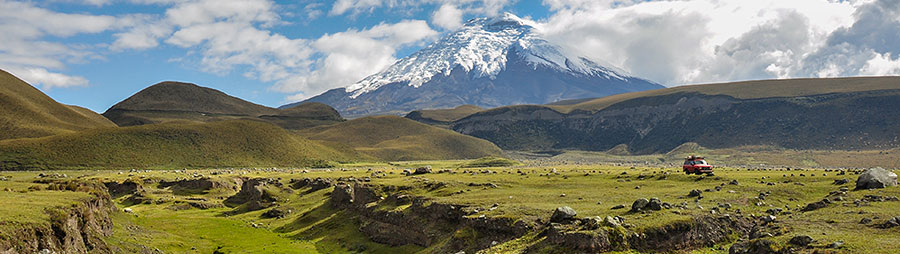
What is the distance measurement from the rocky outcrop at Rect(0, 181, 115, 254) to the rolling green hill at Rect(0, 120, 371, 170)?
114148 mm

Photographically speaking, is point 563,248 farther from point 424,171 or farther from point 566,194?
point 424,171

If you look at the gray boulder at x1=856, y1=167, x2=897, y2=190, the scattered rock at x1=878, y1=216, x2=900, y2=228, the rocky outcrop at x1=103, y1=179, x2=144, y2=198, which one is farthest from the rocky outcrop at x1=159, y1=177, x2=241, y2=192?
the scattered rock at x1=878, y1=216, x2=900, y2=228

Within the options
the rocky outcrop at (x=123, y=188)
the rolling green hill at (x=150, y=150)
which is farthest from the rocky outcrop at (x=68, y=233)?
the rolling green hill at (x=150, y=150)

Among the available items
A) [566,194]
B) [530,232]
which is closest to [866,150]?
[566,194]

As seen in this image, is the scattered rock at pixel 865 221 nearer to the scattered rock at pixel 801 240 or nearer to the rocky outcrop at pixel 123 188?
the scattered rock at pixel 801 240

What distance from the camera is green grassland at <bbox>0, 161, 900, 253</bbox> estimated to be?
2922cm

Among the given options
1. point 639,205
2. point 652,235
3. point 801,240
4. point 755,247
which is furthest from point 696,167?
point 801,240

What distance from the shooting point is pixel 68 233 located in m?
35.8

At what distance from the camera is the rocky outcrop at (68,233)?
30.7 m

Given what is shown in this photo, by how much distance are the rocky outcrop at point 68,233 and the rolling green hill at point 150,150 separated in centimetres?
11415

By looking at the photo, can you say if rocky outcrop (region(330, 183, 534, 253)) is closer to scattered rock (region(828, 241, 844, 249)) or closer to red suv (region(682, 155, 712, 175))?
scattered rock (region(828, 241, 844, 249))

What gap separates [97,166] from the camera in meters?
143

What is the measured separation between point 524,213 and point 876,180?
25.6 m

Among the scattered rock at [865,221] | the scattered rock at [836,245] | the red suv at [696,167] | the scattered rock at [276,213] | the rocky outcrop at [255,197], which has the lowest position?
the scattered rock at [276,213]
